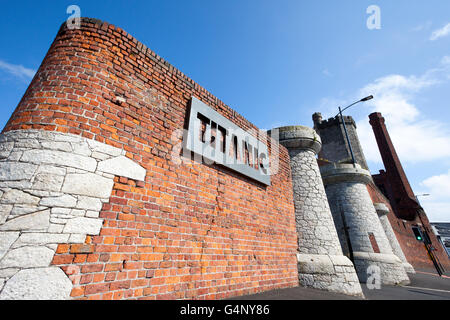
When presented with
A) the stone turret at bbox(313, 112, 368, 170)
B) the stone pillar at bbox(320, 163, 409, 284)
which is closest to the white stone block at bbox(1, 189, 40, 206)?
the stone pillar at bbox(320, 163, 409, 284)

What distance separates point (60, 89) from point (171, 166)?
1.66 meters

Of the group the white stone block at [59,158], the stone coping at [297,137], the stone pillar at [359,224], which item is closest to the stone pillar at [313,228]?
the stone coping at [297,137]

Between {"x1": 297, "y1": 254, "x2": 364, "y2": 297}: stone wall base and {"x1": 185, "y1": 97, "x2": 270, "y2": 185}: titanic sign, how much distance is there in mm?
2318

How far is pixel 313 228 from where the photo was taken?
5398 mm

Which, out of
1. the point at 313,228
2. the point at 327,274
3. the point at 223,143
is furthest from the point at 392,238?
the point at 223,143

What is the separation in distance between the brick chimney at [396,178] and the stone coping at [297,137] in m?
19.9

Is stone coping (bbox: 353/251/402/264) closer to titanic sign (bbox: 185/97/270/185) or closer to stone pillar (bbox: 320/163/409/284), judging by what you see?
stone pillar (bbox: 320/163/409/284)

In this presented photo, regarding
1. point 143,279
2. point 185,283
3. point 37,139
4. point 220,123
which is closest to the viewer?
point 37,139

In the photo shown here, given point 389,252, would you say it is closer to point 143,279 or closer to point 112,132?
point 143,279

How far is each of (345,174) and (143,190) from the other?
31.1 ft

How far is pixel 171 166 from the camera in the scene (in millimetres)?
2961

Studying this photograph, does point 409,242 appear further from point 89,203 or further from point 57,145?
point 57,145

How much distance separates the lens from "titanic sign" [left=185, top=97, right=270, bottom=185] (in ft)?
11.5

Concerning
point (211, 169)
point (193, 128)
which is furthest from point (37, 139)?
point (211, 169)
